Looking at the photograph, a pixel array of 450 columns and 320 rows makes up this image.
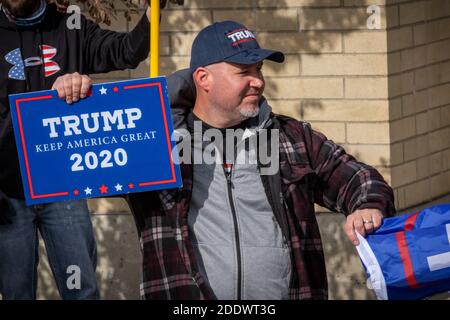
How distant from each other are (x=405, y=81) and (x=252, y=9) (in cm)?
120

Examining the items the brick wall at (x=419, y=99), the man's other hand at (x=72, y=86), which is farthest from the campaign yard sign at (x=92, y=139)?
the brick wall at (x=419, y=99)

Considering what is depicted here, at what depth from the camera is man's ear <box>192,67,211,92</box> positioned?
17.6ft

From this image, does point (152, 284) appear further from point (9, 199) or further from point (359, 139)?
point (359, 139)

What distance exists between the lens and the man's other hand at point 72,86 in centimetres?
536

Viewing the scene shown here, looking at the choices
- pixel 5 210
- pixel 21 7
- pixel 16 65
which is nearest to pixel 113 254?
pixel 5 210

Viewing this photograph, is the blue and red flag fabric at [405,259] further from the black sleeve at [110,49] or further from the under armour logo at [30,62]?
the under armour logo at [30,62]

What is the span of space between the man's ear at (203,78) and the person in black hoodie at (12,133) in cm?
100

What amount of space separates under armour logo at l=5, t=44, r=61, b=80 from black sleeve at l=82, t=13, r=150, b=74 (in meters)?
0.17

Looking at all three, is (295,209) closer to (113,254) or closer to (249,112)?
(249,112)

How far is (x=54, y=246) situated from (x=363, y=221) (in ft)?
6.75

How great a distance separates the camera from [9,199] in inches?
253

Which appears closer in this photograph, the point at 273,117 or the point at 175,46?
the point at 273,117

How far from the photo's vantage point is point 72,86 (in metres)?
5.38

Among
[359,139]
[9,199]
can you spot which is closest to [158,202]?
[9,199]
